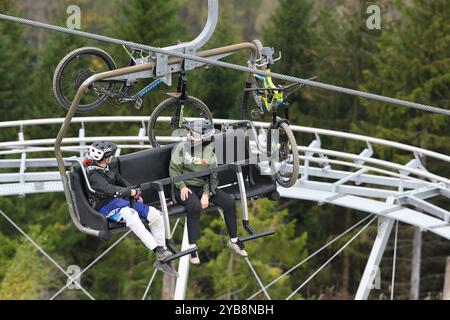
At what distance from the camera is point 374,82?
35219 mm

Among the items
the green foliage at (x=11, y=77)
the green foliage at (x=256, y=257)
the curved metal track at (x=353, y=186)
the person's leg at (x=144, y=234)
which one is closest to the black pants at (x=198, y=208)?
the person's leg at (x=144, y=234)

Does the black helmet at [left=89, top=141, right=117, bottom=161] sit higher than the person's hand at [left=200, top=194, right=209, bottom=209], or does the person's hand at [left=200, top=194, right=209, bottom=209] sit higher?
the black helmet at [left=89, top=141, right=117, bottom=161]

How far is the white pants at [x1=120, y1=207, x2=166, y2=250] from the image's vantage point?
13.8m

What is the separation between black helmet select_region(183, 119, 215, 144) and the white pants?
0.90m

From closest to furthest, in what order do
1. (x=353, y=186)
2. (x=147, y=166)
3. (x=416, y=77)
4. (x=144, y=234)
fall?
1. (x=144, y=234)
2. (x=147, y=166)
3. (x=353, y=186)
4. (x=416, y=77)

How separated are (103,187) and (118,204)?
0.25m

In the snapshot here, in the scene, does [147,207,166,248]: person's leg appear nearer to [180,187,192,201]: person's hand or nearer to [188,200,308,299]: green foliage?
[180,187,192,201]: person's hand

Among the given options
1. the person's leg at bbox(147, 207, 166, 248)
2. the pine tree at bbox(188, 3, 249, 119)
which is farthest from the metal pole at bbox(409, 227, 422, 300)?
the person's leg at bbox(147, 207, 166, 248)

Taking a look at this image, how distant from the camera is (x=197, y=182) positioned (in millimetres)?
14320

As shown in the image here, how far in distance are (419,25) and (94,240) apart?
40.5ft

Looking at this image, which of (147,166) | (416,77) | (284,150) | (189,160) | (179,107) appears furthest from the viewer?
(416,77)

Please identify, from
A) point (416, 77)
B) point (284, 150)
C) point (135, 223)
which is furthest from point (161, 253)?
point (416, 77)

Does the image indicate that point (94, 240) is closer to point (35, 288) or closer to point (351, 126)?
point (35, 288)

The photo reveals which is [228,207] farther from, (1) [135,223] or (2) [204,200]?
(1) [135,223]
